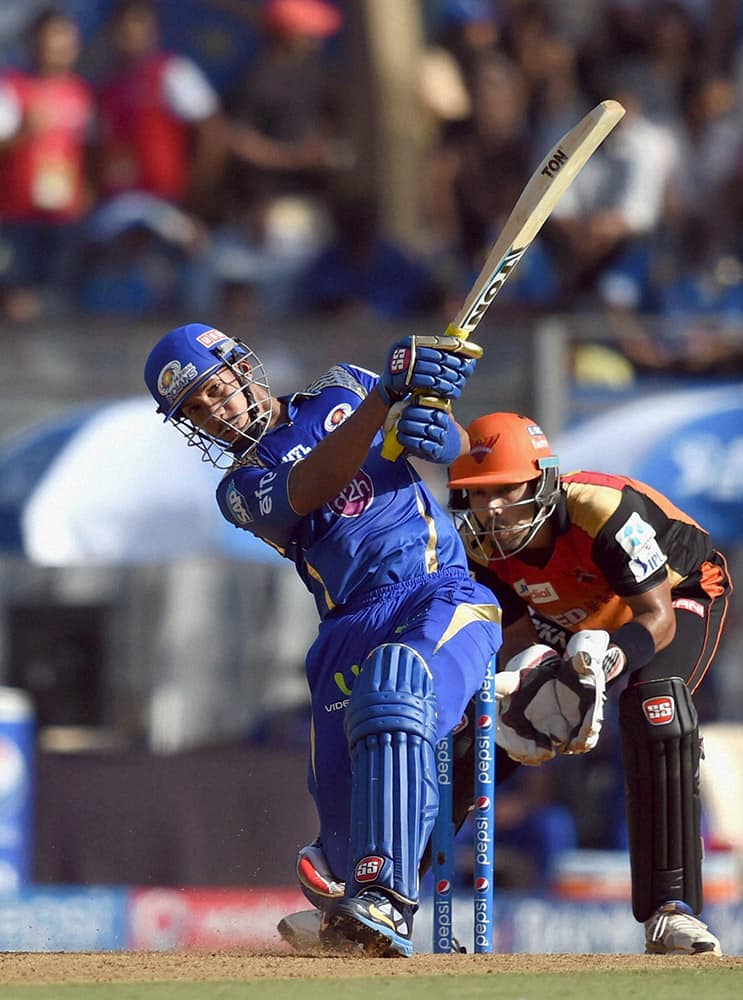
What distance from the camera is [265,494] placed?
5742mm

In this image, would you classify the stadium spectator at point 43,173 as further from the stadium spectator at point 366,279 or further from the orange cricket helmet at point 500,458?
the orange cricket helmet at point 500,458

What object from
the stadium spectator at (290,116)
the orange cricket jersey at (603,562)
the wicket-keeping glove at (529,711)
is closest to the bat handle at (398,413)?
the orange cricket jersey at (603,562)

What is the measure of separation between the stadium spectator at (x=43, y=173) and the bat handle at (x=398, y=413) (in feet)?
23.5

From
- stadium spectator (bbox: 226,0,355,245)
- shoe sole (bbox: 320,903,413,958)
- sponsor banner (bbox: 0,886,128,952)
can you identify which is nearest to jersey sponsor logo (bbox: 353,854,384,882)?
shoe sole (bbox: 320,903,413,958)

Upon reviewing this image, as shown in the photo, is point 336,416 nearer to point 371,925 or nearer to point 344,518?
point 344,518

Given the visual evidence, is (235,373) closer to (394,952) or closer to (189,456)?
(394,952)

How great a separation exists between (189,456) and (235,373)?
4.18 meters

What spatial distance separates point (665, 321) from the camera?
11250 millimetres

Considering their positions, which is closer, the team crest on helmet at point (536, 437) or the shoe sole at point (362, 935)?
the shoe sole at point (362, 935)

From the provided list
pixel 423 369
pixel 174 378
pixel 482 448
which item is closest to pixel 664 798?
pixel 482 448

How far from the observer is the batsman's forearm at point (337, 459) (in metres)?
5.46

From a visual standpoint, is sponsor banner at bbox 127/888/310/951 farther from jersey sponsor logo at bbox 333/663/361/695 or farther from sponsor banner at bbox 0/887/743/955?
jersey sponsor logo at bbox 333/663/361/695

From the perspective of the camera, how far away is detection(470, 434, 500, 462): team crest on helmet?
6277 mm

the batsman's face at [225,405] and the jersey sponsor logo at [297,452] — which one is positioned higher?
the batsman's face at [225,405]
